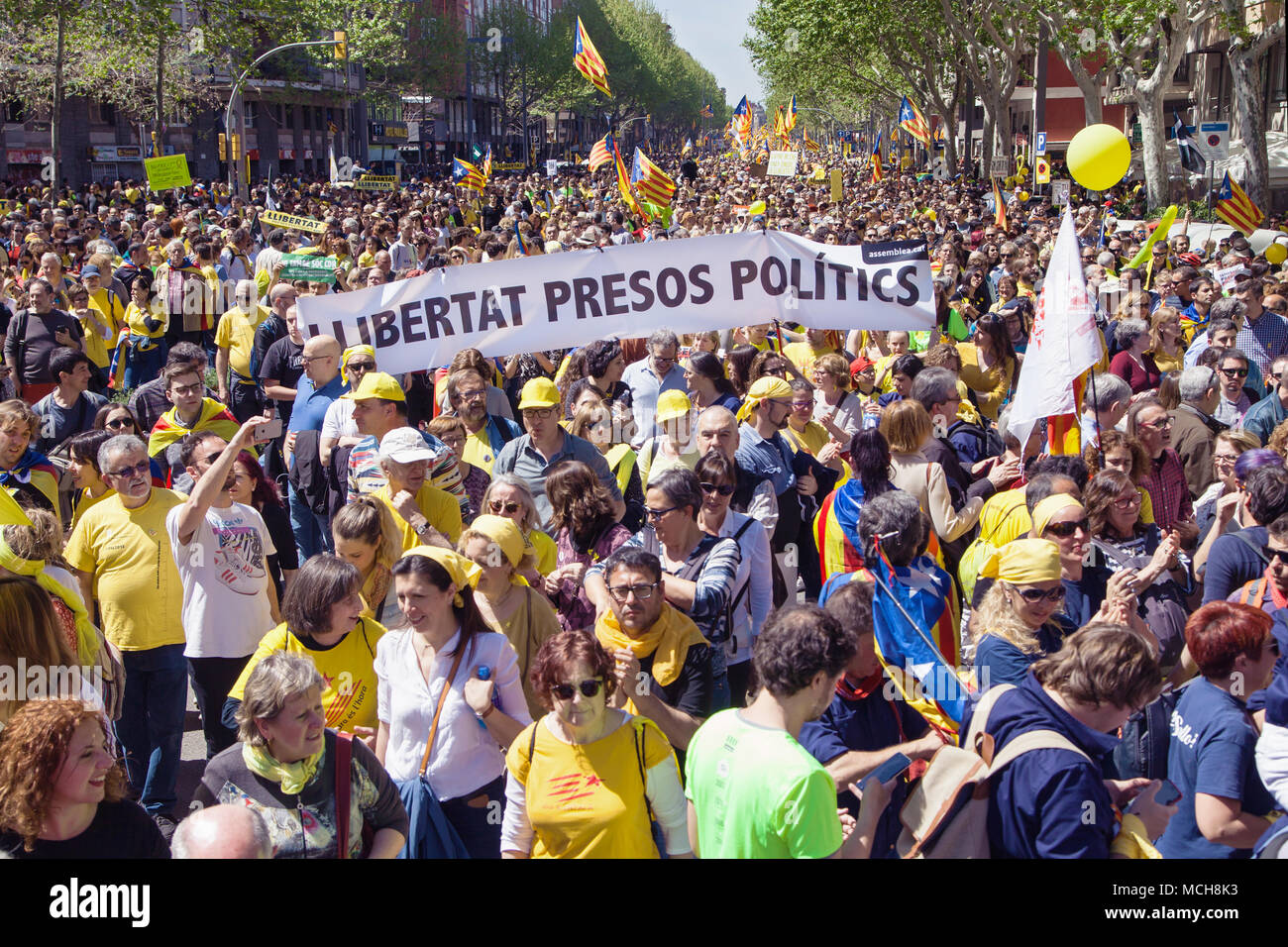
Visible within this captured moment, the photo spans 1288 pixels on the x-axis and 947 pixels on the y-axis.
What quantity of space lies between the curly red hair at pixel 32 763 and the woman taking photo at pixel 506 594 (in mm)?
1438

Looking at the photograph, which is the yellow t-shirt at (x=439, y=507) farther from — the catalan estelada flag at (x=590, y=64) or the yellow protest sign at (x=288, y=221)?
the catalan estelada flag at (x=590, y=64)

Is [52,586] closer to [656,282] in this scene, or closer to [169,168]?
[656,282]

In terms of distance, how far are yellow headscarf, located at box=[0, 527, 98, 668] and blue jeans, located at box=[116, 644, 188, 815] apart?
2.06 ft

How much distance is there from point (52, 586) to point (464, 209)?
72.0 feet

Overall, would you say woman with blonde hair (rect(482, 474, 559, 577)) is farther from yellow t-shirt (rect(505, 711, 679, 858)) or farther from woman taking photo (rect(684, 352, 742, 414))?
woman taking photo (rect(684, 352, 742, 414))

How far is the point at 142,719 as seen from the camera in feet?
17.0

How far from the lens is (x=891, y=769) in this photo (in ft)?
11.0

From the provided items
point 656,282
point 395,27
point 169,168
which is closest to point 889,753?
point 656,282

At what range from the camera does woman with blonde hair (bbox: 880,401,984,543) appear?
562cm

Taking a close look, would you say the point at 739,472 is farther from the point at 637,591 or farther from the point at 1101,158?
the point at 1101,158

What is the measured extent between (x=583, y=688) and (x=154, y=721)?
2.64 m

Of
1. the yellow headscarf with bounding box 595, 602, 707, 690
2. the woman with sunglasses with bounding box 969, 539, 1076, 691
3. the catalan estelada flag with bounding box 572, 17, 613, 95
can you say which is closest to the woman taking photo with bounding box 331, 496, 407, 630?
the yellow headscarf with bounding box 595, 602, 707, 690

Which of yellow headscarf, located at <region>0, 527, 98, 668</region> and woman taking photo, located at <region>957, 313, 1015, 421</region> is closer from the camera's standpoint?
yellow headscarf, located at <region>0, 527, 98, 668</region>

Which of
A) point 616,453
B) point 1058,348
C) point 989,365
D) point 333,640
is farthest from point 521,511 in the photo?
point 989,365
